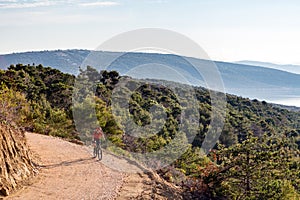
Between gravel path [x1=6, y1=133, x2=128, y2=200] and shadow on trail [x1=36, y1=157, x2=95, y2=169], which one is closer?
gravel path [x1=6, y1=133, x2=128, y2=200]

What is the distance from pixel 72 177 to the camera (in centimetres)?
1241

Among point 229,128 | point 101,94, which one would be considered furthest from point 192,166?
point 229,128

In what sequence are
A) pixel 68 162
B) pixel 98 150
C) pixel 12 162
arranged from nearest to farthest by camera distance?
pixel 12 162 → pixel 68 162 → pixel 98 150

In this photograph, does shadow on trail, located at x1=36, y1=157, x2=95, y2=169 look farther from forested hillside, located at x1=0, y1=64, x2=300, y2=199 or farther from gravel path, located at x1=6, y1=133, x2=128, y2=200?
forested hillside, located at x1=0, y1=64, x2=300, y2=199

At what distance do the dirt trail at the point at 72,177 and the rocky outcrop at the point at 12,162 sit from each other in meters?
0.26

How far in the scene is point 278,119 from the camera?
69.1 meters

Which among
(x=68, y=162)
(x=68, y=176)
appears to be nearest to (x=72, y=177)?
(x=68, y=176)

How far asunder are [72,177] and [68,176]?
0.13 metres

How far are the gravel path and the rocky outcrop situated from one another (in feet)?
0.84

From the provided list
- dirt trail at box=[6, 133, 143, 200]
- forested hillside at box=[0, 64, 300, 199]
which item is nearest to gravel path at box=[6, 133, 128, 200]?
dirt trail at box=[6, 133, 143, 200]

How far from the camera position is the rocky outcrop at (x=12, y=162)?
999 cm

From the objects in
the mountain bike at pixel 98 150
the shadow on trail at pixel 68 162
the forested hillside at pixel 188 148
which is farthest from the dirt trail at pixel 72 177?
the forested hillside at pixel 188 148

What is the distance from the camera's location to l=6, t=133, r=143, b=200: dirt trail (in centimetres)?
1093

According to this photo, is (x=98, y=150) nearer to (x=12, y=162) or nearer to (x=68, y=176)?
(x=68, y=176)
